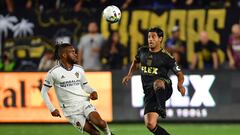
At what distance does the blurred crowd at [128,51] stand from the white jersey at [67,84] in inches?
237

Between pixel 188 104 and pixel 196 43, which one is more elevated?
pixel 196 43

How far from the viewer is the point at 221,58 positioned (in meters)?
18.9

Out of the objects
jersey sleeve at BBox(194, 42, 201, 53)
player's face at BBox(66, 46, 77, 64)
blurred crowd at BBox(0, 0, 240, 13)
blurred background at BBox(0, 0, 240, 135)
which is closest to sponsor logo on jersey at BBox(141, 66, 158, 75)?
player's face at BBox(66, 46, 77, 64)

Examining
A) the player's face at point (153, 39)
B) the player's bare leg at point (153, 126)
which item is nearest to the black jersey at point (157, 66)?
the player's face at point (153, 39)

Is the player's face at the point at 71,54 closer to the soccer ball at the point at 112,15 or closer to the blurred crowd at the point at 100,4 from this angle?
the soccer ball at the point at 112,15

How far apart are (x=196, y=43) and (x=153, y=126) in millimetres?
7781

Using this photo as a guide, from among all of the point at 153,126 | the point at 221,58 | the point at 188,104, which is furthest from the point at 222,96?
the point at 153,126

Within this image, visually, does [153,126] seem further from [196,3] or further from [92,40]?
[196,3]

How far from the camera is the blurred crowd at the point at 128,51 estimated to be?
1755cm

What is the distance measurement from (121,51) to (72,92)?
8194 mm

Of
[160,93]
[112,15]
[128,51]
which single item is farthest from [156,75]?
[128,51]

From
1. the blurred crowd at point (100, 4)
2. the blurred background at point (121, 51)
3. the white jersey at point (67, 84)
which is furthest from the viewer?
the blurred crowd at point (100, 4)

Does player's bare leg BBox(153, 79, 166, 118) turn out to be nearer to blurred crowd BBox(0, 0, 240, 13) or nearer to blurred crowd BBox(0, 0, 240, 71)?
blurred crowd BBox(0, 0, 240, 71)

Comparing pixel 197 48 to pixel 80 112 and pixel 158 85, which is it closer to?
pixel 158 85
